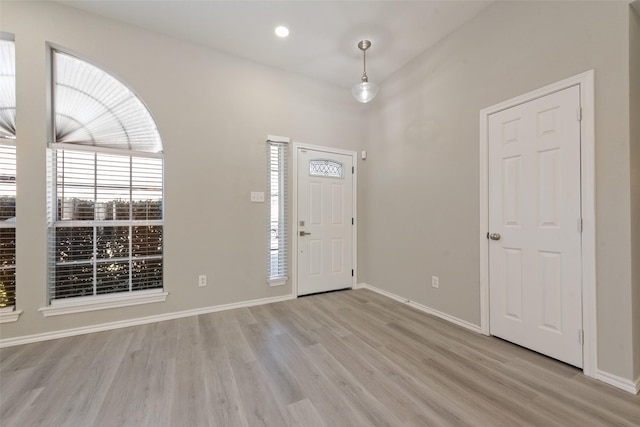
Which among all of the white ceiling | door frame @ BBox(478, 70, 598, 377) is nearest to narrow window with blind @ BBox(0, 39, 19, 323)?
the white ceiling

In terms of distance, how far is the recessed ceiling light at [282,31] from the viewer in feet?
8.86

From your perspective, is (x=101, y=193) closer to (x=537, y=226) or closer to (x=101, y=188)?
(x=101, y=188)

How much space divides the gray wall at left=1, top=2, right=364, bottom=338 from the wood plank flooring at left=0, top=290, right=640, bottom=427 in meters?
A: 0.58

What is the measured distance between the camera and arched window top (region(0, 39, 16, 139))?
7.55 ft

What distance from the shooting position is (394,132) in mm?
3523

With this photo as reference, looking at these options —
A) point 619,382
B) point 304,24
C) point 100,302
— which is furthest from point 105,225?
point 619,382

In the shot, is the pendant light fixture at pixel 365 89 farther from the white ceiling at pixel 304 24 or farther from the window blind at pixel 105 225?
the window blind at pixel 105 225

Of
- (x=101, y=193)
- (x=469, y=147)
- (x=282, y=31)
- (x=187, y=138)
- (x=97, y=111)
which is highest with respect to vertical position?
(x=282, y=31)

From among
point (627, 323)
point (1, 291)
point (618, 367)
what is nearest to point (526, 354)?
point (618, 367)

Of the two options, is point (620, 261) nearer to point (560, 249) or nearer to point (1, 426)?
point (560, 249)

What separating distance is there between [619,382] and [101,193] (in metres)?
4.59

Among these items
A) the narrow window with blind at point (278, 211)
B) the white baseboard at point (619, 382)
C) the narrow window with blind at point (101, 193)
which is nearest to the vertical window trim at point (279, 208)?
the narrow window with blind at point (278, 211)

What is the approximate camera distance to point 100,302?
8.33 feet

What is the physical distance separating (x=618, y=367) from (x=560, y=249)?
810mm
